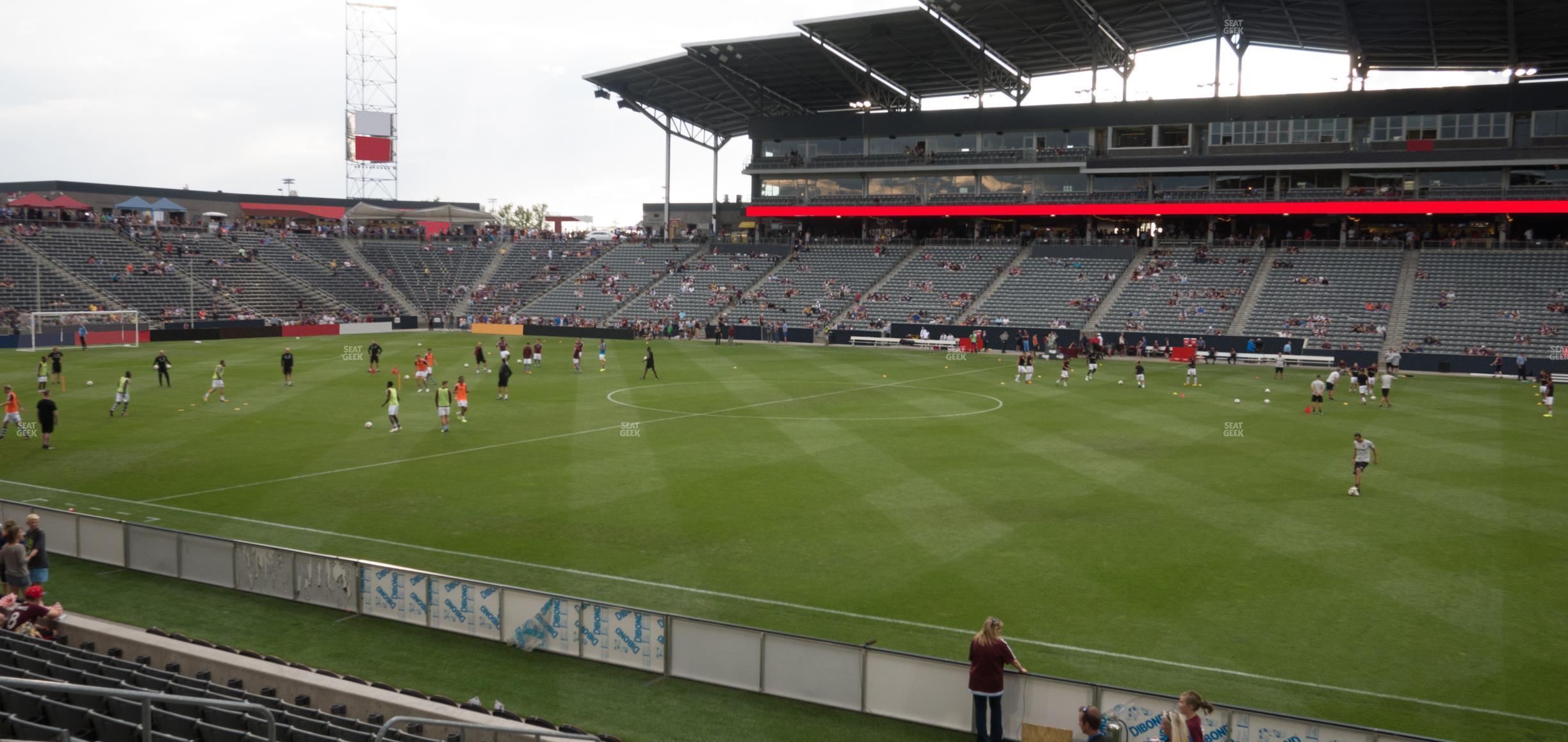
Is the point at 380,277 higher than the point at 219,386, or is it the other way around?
the point at 380,277

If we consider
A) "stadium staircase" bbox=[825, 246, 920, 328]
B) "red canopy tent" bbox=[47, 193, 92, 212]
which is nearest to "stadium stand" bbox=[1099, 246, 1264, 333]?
"stadium staircase" bbox=[825, 246, 920, 328]

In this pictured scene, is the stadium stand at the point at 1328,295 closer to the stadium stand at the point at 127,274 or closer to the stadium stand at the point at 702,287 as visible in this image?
the stadium stand at the point at 702,287

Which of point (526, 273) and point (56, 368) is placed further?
point (526, 273)

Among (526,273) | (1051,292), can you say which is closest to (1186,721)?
(1051,292)

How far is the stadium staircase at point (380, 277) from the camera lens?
8531 cm

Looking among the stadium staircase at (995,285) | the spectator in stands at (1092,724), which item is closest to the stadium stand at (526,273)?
the stadium staircase at (995,285)

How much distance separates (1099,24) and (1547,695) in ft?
199

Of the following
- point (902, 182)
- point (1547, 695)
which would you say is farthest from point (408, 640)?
point (902, 182)

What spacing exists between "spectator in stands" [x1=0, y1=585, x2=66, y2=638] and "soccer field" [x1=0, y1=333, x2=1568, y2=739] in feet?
12.8

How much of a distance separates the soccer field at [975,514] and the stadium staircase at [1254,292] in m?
22.5

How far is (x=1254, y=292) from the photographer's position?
65.2 metres

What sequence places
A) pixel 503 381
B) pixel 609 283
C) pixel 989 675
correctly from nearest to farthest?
pixel 989 675 → pixel 503 381 → pixel 609 283

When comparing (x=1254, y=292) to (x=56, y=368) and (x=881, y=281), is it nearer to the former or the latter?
(x=881, y=281)

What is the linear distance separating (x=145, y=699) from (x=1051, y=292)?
6706 centimetres
